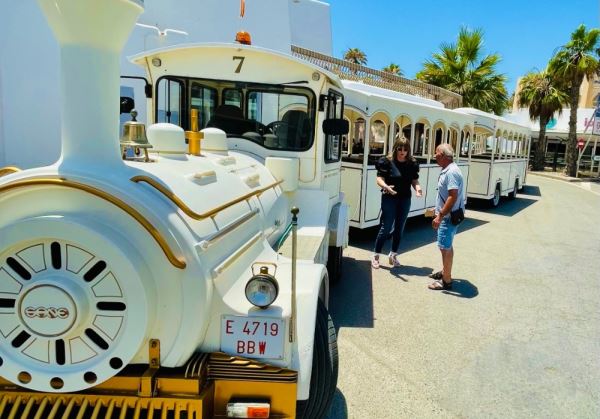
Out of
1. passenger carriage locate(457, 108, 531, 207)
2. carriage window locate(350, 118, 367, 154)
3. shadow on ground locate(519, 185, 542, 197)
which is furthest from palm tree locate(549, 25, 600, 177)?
carriage window locate(350, 118, 367, 154)

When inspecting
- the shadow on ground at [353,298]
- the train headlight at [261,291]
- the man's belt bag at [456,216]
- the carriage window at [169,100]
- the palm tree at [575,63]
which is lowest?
the shadow on ground at [353,298]

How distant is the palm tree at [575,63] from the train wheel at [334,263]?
2335 centimetres

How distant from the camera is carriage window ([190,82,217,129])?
14.9 feet

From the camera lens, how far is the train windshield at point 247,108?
453cm

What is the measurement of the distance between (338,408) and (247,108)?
111 inches

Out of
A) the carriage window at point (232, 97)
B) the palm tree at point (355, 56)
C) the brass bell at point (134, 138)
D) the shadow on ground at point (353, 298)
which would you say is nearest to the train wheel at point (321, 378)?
the brass bell at point (134, 138)

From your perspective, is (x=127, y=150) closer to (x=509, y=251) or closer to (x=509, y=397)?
(x=509, y=397)

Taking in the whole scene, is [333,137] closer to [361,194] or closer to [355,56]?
[361,194]

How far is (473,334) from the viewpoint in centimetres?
472

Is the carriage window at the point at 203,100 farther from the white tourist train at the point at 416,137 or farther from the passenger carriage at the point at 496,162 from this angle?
the passenger carriage at the point at 496,162

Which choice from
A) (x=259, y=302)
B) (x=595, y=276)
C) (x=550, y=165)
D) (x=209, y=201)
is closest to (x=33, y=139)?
(x=209, y=201)

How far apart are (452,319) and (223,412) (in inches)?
139

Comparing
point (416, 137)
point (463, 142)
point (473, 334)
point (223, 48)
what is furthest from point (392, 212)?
point (463, 142)

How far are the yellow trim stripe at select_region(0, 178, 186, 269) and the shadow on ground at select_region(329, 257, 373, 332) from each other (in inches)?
116
